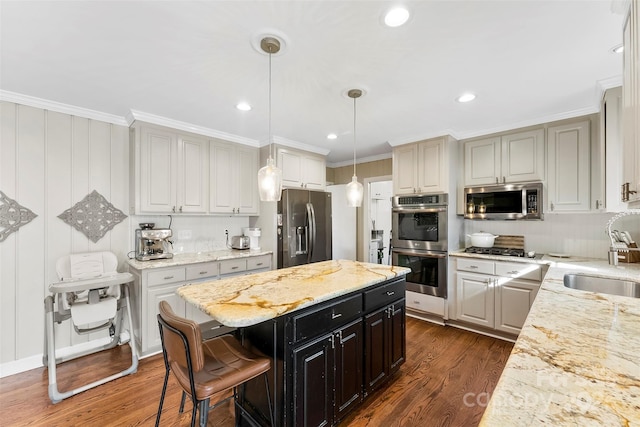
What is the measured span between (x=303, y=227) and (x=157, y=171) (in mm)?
1889

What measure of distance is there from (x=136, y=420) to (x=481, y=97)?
3.76 metres

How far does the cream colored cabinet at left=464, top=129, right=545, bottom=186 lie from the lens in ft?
10.2

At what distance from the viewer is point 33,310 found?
8.49ft

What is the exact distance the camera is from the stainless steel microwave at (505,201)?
3059 mm

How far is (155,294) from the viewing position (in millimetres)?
2738

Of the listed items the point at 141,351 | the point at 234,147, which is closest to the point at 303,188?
the point at 234,147

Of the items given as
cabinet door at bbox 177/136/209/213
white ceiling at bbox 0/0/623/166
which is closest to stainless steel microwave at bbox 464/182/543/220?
white ceiling at bbox 0/0/623/166

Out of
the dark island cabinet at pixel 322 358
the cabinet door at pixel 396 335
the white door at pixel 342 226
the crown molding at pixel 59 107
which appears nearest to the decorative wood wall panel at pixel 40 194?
the crown molding at pixel 59 107

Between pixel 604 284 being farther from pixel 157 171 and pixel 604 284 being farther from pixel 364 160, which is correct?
pixel 157 171

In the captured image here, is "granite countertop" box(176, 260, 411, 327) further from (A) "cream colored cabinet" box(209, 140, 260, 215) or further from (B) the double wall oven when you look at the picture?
(A) "cream colored cabinet" box(209, 140, 260, 215)

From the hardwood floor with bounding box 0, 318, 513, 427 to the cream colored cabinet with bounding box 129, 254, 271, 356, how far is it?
0.24 m

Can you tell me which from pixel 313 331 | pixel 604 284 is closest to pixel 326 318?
pixel 313 331

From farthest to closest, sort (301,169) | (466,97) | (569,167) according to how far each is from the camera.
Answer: (301,169) → (569,167) → (466,97)

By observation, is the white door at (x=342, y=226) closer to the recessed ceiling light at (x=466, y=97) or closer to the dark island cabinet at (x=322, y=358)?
the recessed ceiling light at (x=466, y=97)
